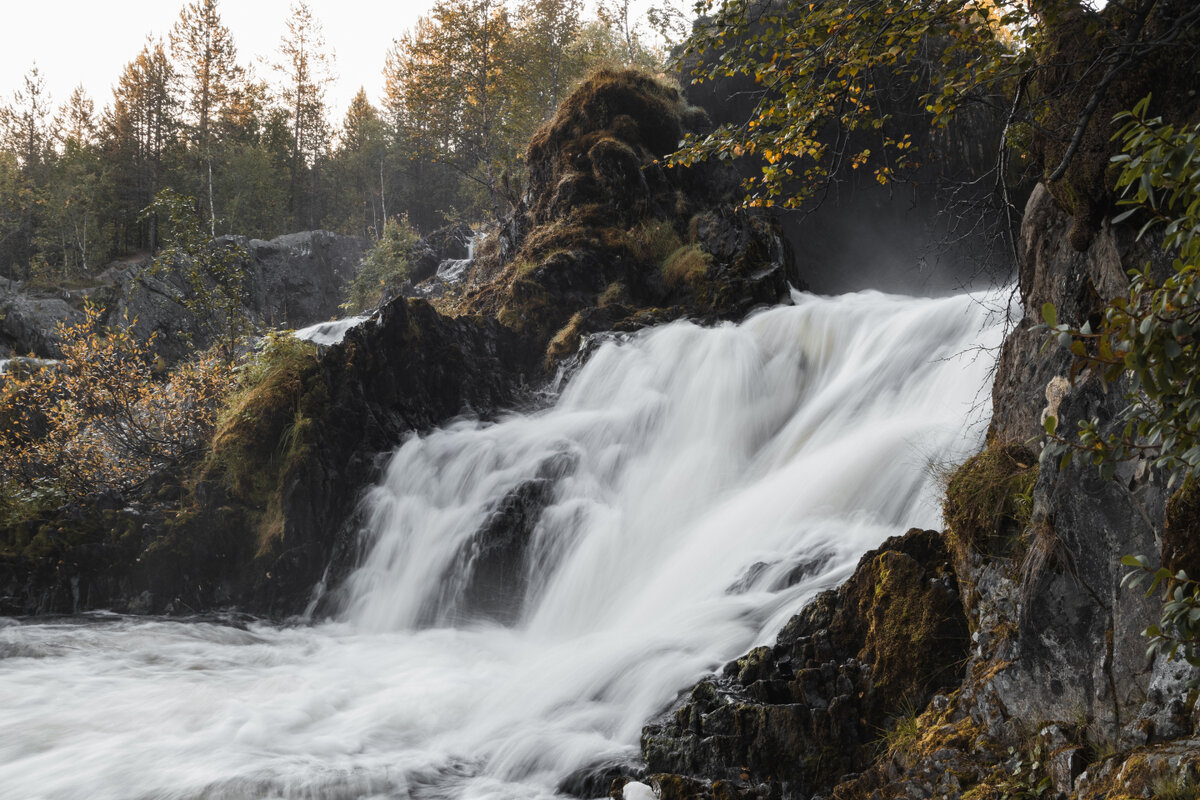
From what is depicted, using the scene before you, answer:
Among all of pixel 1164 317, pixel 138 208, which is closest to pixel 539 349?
pixel 1164 317

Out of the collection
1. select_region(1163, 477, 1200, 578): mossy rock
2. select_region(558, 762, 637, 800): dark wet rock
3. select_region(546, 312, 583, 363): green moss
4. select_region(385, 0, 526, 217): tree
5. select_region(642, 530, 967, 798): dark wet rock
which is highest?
select_region(385, 0, 526, 217): tree

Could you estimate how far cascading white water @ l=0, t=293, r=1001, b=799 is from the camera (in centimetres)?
546

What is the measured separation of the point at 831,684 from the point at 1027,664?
1.15 meters

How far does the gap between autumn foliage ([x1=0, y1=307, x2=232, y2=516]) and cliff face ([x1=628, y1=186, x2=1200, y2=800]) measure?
9.12m

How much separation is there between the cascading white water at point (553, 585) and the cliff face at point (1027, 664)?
736 millimetres

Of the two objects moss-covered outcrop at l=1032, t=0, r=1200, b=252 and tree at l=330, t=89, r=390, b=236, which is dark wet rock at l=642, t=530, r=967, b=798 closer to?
moss-covered outcrop at l=1032, t=0, r=1200, b=252

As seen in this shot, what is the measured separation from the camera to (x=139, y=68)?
38344 millimetres

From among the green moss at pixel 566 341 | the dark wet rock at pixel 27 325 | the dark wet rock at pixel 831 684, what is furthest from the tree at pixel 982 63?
the dark wet rock at pixel 27 325

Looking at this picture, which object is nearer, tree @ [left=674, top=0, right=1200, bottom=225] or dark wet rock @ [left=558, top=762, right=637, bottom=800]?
tree @ [left=674, top=0, right=1200, bottom=225]

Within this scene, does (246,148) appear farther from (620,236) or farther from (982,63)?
(982,63)

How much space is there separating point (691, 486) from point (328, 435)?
514 centimetres

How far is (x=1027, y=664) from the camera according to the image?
3617 millimetres

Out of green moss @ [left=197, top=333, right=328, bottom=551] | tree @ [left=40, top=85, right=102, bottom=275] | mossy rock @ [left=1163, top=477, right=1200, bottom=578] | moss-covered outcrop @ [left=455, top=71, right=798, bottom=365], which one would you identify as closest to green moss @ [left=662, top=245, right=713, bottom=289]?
moss-covered outcrop @ [left=455, top=71, right=798, bottom=365]

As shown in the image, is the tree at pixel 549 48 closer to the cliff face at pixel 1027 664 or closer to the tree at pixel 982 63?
the tree at pixel 982 63
